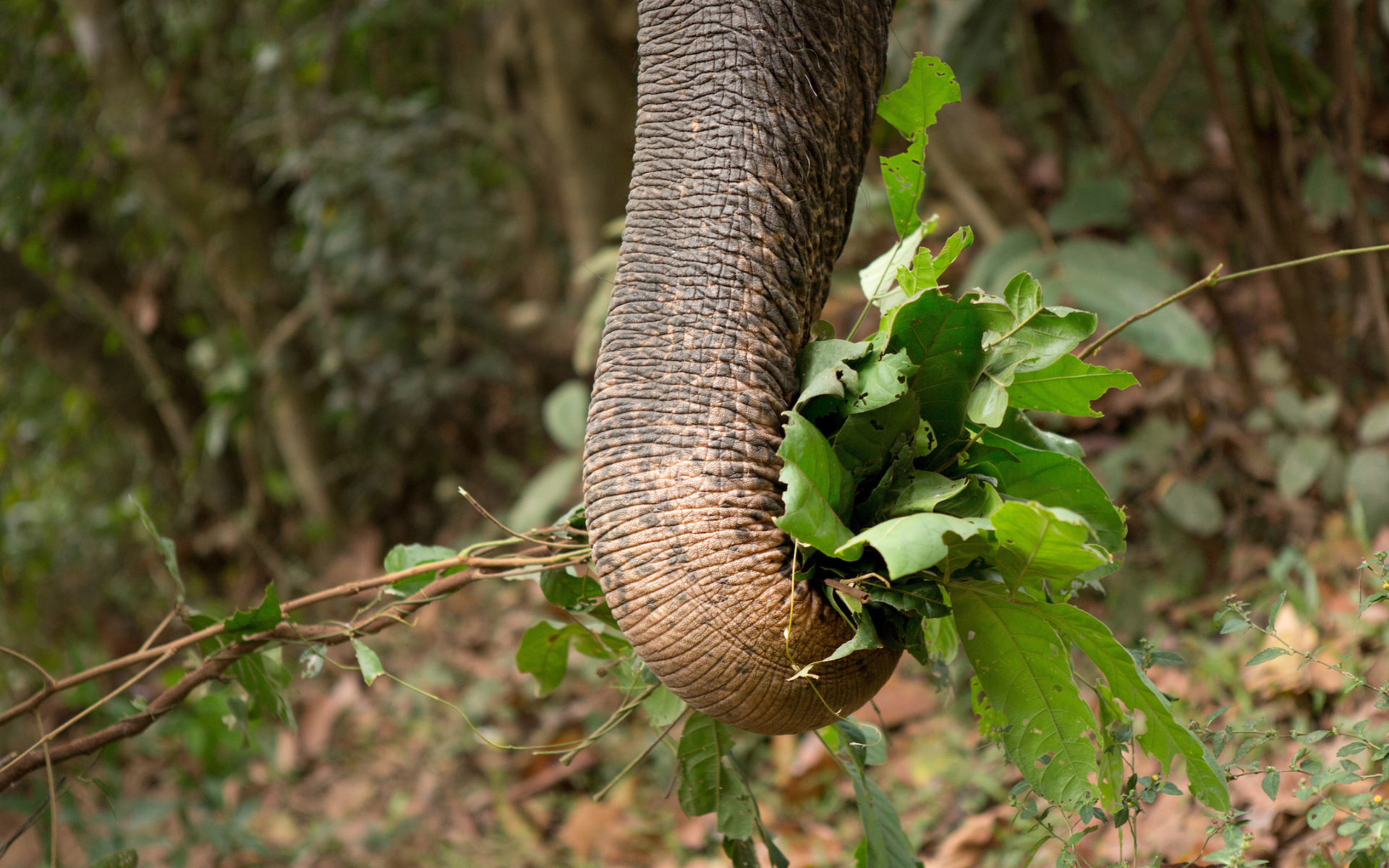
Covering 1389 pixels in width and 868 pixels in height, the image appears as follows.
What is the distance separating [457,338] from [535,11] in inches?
57.0

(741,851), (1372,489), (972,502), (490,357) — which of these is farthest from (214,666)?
(490,357)

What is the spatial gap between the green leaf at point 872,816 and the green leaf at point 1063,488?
1.26 feet

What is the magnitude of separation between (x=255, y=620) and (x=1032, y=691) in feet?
3.07

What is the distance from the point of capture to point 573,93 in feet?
14.4

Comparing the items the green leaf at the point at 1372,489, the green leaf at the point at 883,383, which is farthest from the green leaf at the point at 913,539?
the green leaf at the point at 1372,489

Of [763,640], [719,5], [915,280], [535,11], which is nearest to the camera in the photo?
[763,640]

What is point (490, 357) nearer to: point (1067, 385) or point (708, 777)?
point (708, 777)

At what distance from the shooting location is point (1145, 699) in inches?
43.1

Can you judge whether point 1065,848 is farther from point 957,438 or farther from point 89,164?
point 89,164

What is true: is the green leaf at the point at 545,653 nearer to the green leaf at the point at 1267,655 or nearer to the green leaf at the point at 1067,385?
the green leaf at the point at 1067,385

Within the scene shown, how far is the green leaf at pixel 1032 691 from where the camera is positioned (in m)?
1.08

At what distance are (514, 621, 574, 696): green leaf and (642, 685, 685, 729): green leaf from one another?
0.15 metres

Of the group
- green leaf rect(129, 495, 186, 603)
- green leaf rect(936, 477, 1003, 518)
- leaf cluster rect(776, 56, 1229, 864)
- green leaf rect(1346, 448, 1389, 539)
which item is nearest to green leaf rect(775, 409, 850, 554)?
leaf cluster rect(776, 56, 1229, 864)

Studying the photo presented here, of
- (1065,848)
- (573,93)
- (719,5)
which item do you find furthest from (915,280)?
(573,93)
